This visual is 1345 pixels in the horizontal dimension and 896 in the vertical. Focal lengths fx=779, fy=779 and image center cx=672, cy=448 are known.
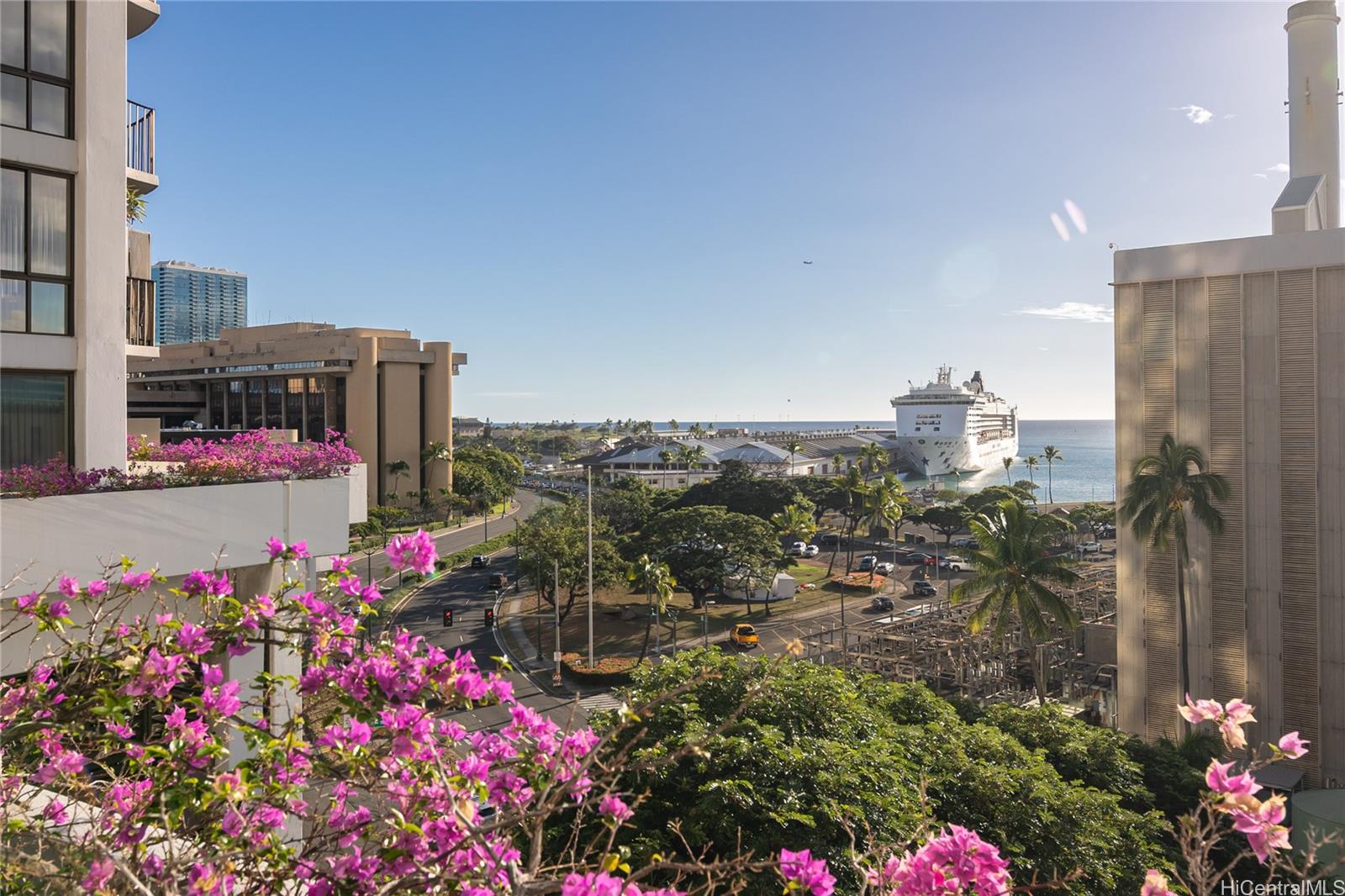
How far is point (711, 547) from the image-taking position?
37125 mm

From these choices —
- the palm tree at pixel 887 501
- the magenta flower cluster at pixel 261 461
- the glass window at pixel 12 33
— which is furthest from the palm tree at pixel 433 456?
the glass window at pixel 12 33

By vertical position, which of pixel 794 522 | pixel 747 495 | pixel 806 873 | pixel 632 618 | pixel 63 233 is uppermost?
pixel 63 233

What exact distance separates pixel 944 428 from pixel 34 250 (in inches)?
4016

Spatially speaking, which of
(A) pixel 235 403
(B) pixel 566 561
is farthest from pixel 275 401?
(B) pixel 566 561

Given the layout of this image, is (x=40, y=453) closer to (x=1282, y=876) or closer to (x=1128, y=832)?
(x=1128, y=832)

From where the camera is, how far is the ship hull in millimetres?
100438

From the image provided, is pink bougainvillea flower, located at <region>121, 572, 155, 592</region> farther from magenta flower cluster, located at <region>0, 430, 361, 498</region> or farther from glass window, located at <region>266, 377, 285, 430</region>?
glass window, located at <region>266, 377, 285, 430</region>

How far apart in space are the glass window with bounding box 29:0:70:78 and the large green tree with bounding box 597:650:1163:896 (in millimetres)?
8369

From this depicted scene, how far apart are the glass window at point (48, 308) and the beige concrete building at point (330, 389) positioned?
159 ft

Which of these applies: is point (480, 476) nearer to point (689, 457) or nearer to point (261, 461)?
point (689, 457)

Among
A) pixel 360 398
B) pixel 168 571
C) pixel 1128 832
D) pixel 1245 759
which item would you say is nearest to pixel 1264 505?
pixel 1245 759

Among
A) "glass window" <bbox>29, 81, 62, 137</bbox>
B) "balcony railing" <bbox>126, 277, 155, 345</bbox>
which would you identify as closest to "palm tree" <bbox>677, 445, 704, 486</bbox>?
"balcony railing" <bbox>126, 277, 155, 345</bbox>

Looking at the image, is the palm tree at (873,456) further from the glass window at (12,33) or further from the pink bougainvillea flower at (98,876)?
the pink bougainvillea flower at (98,876)

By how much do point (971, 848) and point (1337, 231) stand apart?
19592mm
